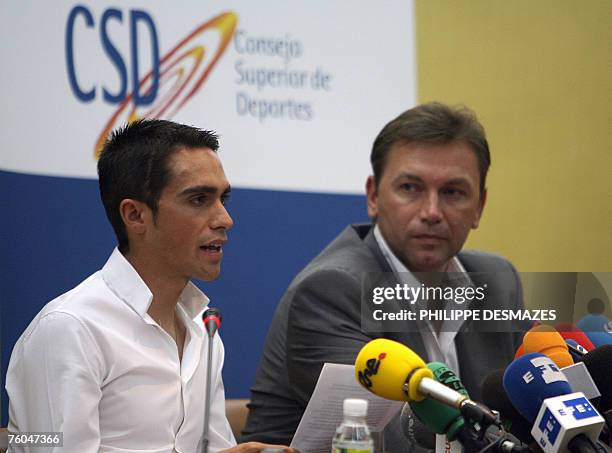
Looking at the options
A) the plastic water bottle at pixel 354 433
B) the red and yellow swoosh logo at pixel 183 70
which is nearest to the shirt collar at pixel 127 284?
the plastic water bottle at pixel 354 433

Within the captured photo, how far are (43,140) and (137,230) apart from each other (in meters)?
1.00

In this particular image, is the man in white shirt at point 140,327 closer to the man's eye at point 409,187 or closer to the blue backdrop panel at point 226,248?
the man's eye at point 409,187

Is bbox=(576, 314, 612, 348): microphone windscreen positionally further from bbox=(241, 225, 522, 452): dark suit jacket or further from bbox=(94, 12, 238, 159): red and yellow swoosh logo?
bbox=(94, 12, 238, 159): red and yellow swoosh logo

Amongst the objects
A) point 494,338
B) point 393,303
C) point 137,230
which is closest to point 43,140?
point 137,230

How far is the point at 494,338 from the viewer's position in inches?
108

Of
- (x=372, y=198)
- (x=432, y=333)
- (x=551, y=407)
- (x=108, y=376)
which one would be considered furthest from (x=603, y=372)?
(x=372, y=198)

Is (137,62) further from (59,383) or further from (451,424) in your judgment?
(451,424)

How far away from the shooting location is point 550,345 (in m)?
1.83

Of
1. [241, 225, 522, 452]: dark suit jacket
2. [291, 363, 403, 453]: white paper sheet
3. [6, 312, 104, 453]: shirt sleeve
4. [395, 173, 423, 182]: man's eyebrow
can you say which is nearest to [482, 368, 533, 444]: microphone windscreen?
[291, 363, 403, 453]: white paper sheet

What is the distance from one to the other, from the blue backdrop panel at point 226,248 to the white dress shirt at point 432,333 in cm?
91

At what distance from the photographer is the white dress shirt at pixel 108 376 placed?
6.48 feet

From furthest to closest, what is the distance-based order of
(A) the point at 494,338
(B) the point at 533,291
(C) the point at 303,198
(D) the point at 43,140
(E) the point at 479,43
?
(E) the point at 479,43, (C) the point at 303,198, (D) the point at 43,140, (A) the point at 494,338, (B) the point at 533,291

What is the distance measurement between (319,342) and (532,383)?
110cm

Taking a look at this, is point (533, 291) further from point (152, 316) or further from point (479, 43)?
point (479, 43)
